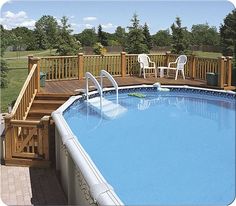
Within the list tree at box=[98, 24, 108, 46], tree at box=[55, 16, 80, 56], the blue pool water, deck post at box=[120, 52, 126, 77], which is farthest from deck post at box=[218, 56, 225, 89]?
tree at box=[98, 24, 108, 46]

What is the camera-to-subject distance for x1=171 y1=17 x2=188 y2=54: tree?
704 inches

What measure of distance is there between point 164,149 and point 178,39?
12872 millimetres

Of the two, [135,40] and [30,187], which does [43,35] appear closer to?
[135,40]

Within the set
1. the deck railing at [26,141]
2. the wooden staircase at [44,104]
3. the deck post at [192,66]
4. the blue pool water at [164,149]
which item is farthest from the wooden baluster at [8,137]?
the deck post at [192,66]

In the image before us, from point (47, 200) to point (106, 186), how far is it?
5.87ft

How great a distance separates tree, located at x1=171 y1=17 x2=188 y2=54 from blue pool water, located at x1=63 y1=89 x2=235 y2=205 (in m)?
8.01

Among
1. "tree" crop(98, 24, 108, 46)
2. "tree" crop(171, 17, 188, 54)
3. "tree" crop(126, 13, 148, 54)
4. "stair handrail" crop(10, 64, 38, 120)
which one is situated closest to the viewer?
"stair handrail" crop(10, 64, 38, 120)

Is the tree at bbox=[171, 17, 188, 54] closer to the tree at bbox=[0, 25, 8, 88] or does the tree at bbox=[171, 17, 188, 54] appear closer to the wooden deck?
the wooden deck

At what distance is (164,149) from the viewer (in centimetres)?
600

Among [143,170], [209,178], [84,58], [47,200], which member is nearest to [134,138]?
[143,170]

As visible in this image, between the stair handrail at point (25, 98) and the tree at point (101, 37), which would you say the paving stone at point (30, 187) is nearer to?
the stair handrail at point (25, 98)

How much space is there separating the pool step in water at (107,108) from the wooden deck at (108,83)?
0.66 m

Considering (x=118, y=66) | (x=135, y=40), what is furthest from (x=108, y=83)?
(x=135, y=40)

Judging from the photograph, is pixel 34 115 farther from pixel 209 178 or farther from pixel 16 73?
pixel 16 73
